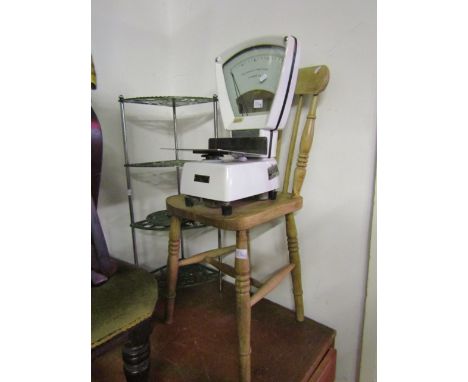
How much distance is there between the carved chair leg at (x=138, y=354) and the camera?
1.79ft

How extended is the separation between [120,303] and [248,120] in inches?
22.2

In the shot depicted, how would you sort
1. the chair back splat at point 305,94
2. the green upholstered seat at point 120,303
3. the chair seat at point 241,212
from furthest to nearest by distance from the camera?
the chair back splat at point 305,94
the chair seat at point 241,212
the green upholstered seat at point 120,303

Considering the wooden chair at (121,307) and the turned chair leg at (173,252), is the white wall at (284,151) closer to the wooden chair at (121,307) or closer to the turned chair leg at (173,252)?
the turned chair leg at (173,252)

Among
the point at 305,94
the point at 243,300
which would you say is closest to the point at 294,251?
the point at 243,300

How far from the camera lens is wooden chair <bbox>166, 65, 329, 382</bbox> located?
2.18 ft

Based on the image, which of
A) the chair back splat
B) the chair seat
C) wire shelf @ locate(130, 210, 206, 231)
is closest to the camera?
the chair seat

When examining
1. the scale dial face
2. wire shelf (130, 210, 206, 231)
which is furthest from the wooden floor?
the scale dial face

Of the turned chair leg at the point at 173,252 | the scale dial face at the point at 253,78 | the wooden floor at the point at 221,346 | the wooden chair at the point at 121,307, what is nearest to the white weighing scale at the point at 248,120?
the scale dial face at the point at 253,78

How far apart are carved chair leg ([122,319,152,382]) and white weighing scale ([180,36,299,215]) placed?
1.02 ft

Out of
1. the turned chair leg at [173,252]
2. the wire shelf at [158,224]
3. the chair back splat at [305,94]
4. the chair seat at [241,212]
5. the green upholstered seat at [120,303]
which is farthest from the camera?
the wire shelf at [158,224]

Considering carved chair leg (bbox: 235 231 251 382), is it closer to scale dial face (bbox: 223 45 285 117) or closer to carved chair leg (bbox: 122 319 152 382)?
carved chair leg (bbox: 122 319 152 382)
